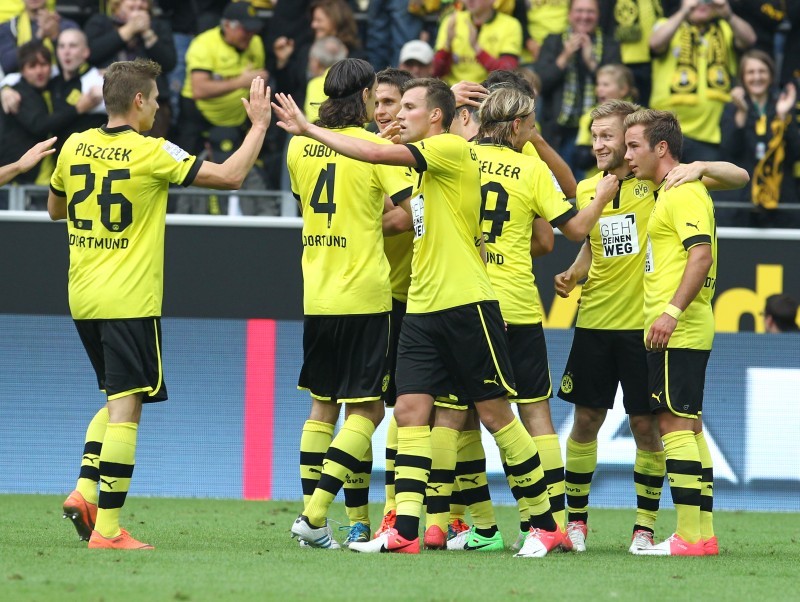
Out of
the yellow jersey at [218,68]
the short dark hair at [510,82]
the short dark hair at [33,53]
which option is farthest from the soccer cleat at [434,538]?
the short dark hair at [33,53]

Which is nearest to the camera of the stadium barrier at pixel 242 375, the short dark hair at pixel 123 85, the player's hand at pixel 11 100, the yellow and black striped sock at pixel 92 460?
the short dark hair at pixel 123 85

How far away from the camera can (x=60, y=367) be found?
1086cm

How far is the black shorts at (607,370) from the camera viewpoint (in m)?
7.59

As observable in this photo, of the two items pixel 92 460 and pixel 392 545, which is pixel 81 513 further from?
pixel 392 545

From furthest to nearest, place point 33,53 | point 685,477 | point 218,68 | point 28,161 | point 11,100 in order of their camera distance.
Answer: point 218,68 → point 33,53 → point 11,100 → point 28,161 → point 685,477

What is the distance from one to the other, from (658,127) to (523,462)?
2063 mm

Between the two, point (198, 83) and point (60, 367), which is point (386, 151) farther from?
point (198, 83)

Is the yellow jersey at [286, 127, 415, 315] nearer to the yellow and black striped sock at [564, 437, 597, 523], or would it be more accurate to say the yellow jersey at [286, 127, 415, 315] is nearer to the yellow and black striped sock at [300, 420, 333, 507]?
the yellow and black striped sock at [300, 420, 333, 507]

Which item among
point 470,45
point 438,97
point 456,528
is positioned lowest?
point 456,528

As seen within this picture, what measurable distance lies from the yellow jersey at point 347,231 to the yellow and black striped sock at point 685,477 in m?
1.74

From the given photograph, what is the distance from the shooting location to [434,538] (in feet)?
23.4

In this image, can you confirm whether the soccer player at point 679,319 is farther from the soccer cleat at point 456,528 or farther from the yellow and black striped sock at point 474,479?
the soccer cleat at point 456,528

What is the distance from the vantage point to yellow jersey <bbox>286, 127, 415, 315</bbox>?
289 inches

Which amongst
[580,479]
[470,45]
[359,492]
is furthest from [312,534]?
[470,45]
